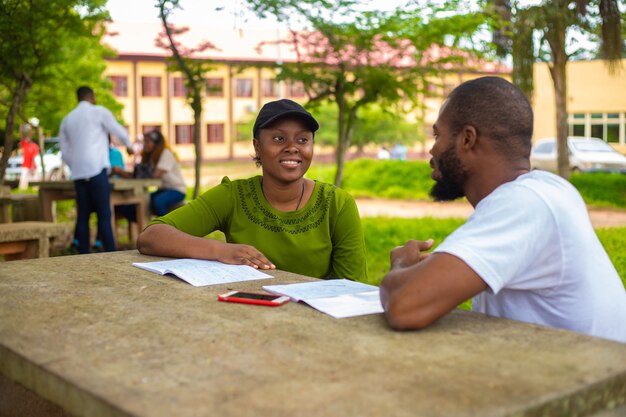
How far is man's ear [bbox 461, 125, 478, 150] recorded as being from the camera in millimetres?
2098

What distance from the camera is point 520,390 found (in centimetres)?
145

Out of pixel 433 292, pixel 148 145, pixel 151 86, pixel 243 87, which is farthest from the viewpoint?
pixel 243 87

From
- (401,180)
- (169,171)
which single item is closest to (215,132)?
(401,180)

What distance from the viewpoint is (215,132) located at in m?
37.0

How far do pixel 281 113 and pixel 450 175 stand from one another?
44.8 inches

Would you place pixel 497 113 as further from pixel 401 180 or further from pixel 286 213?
pixel 401 180

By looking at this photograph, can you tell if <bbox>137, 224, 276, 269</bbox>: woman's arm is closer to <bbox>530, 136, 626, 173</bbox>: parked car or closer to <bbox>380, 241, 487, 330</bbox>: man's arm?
<bbox>380, 241, 487, 330</bbox>: man's arm

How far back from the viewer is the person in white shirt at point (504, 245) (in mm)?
1851

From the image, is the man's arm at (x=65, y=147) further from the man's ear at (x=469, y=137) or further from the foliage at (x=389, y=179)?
the foliage at (x=389, y=179)

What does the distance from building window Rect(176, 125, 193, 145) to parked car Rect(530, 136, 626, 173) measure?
18.7 metres

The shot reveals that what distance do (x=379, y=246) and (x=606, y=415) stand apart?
6966 mm

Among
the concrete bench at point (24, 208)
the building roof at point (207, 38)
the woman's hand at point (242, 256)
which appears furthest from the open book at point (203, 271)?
the building roof at point (207, 38)

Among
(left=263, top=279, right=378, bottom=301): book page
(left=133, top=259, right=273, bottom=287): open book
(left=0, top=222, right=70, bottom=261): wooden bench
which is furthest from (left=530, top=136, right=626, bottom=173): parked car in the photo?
(left=263, top=279, right=378, bottom=301): book page

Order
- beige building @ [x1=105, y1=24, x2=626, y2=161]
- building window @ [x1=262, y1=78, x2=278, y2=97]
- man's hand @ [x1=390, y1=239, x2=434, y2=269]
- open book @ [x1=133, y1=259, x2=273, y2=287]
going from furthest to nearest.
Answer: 1. building window @ [x1=262, y1=78, x2=278, y2=97]
2. beige building @ [x1=105, y1=24, x2=626, y2=161]
3. open book @ [x1=133, y1=259, x2=273, y2=287]
4. man's hand @ [x1=390, y1=239, x2=434, y2=269]
